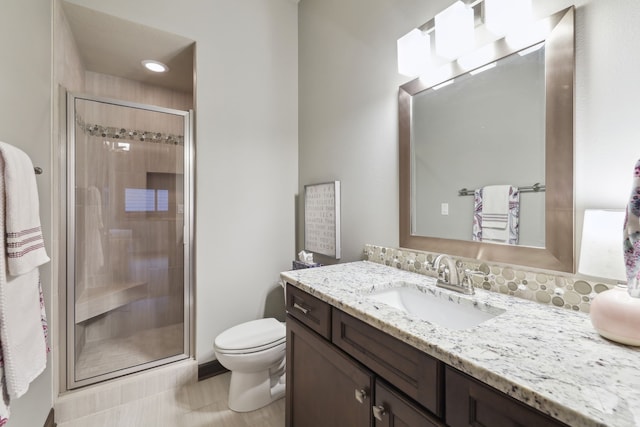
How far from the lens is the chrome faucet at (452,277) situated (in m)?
1.05

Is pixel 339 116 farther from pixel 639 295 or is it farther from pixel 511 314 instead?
pixel 639 295

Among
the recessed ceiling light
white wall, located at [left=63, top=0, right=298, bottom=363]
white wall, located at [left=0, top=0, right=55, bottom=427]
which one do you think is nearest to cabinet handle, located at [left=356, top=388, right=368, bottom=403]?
white wall, located at [left=0, top=0, right=55, bottom=427]

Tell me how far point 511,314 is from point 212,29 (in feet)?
8.30

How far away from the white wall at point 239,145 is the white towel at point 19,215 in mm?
966

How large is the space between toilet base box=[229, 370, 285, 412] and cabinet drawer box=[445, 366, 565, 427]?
141 cm

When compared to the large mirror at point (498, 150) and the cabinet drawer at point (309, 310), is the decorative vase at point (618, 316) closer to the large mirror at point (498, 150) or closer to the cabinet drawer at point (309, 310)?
the large mirror at point (498, 150)

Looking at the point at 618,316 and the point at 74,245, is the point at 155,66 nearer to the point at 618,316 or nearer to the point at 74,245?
the point at 74,245

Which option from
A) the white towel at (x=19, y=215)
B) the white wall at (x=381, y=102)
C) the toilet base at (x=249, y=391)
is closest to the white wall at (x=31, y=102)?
the white towel at (x=19, y=215)

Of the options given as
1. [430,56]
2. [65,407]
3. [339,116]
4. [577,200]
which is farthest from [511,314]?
[65,407]

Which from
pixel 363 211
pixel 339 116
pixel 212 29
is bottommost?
pixel 363 211

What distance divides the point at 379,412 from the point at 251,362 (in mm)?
1043

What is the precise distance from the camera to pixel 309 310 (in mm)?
1163

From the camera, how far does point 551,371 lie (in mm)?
540

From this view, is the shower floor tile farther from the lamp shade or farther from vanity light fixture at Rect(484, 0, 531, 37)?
vanity light fixture at Rect(484, 0, 531, 37)
